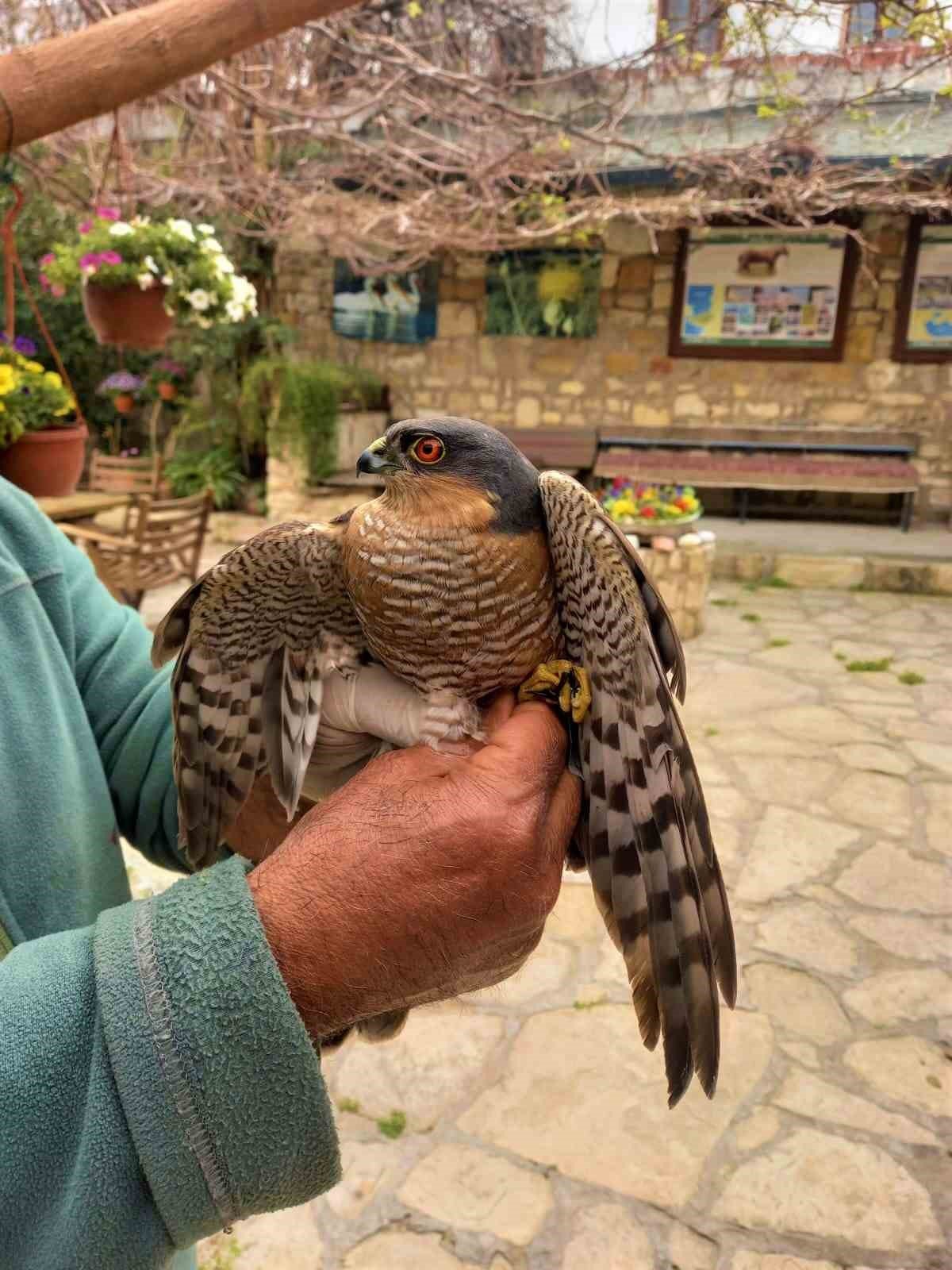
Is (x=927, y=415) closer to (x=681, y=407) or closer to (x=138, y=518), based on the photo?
(x=681, y=407)

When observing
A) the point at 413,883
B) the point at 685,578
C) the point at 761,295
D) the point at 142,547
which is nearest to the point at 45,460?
the point at 142,547

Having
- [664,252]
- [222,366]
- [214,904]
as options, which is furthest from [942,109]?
[222,366]

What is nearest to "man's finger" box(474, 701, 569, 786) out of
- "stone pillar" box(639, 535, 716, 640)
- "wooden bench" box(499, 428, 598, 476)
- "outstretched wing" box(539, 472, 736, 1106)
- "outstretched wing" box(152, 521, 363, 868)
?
"outstretched wing" box(539, 472, 736, 1106)

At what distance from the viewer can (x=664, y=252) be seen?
9.77 metres

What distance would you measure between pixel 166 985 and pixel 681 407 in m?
9.90

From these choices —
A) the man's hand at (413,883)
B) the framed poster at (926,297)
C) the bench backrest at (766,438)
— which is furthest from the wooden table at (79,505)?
the framed poster at (926,297)

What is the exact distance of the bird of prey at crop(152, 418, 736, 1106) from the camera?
1273 millimetres

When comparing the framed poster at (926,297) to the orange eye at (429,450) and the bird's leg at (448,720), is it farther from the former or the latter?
the bird's leg at (448,720)

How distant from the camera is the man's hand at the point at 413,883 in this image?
936mm

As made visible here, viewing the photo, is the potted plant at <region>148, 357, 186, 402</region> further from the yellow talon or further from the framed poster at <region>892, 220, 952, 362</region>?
the yellow talon

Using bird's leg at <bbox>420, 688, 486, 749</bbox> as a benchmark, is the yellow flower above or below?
above

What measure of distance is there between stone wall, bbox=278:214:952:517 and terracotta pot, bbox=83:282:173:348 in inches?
254

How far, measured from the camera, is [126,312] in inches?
166

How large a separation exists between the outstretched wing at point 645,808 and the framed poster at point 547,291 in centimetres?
918
